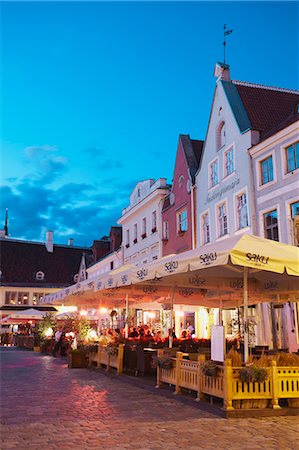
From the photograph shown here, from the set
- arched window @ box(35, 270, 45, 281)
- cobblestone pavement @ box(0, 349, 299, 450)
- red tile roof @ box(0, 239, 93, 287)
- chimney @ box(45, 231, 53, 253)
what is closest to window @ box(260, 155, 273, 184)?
cobblestone pavement @ box(0, 349, 299, 450)

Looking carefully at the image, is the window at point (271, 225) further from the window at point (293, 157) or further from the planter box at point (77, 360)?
the planter box at point (77, 360)

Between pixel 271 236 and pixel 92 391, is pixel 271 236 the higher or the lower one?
the higher one

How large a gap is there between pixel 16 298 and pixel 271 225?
49636mm

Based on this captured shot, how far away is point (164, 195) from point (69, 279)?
3954cm

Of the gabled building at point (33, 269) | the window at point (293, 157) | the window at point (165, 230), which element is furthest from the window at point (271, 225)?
the gabled building at point (33, 269)

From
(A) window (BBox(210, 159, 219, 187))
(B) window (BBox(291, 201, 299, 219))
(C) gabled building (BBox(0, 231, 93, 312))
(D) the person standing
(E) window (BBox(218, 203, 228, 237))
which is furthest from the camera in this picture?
(C) gabled building (BBox(0, 231, 93, 312))

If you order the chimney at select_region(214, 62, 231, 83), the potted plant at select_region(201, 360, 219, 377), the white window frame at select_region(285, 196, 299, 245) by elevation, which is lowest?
the potted plant at select_region(201, 360, 219, 377)

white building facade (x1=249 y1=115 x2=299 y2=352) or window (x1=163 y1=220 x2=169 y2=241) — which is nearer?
white building facade (x1=249 y1=115 x2=299 y2=352)

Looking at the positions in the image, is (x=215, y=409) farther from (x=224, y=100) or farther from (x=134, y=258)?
(x=134, y=258)

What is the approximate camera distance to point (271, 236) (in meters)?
20.1

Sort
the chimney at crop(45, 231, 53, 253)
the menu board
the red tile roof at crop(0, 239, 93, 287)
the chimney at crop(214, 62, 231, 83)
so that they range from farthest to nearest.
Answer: the chimney at crop(45, 231, 53, 253), the red tile roof at crop(0, 239, 93, 287), the chimney at crop(214, 62, 231, 83), the menu board

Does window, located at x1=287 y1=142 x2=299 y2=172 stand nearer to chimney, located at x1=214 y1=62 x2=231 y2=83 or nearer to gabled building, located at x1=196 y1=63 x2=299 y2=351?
gabled building, located at x1=196 y1=63 x2=299 y2=351

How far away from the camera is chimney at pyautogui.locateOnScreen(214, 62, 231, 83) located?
25.6 meters

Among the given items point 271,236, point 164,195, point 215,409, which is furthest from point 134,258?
point 215,409
